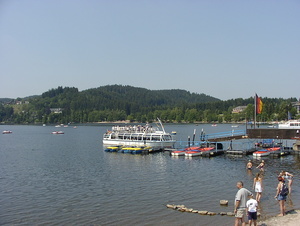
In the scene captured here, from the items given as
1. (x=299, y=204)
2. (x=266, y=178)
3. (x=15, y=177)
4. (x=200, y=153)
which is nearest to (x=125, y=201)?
(x=299, y=204)

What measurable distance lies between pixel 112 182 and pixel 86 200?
854 cm

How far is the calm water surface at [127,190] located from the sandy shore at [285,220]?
1.85 metres

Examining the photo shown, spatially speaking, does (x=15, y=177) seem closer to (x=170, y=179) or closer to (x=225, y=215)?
(x=170, y=179)

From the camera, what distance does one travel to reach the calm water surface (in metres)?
26.5

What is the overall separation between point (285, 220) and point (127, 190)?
1752 cm

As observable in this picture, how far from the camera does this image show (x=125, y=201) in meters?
31.2

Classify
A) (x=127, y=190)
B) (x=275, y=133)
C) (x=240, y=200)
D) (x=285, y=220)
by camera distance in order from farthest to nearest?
(x=275, y=133) → (x=127, y=190) → (x=285, y=220) → (x=240, y=200)

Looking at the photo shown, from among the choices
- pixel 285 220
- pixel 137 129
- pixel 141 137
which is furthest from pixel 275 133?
pixel 285 220

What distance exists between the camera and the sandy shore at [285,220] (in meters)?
22.0

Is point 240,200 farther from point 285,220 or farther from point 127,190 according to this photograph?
point 127,190

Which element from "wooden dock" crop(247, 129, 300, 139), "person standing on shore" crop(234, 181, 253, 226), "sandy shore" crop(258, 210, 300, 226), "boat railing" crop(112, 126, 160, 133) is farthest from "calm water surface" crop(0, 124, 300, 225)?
"boat railing" crop(112, 126, 160, 133)

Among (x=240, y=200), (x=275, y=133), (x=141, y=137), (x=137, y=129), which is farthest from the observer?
(x=137, y=129)

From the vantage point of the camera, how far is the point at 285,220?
22.8m

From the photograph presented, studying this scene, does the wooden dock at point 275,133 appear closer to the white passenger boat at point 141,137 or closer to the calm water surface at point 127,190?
the calm water surface at point 127,190
